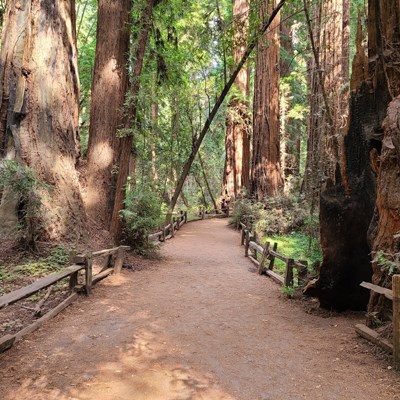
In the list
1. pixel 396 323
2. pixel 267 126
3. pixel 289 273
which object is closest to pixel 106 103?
pixel 289 273

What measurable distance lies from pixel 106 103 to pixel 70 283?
5.90 m

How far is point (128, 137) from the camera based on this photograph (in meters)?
11.4

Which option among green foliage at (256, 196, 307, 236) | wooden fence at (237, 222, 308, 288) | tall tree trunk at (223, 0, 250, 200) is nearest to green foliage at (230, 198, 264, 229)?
green foliage at (256, 196, 307, 236)

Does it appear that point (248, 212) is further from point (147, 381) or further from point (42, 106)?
point (147, 381)

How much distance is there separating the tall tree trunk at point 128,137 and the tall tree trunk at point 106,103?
1.29 ft

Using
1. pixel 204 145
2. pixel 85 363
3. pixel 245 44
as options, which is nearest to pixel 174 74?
pixel 245 44

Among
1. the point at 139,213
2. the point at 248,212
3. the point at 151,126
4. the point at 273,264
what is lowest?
the point at 273,264

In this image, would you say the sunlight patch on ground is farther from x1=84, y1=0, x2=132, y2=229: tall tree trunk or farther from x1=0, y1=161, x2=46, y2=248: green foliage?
x1=84, y1=0, x2=132, y2=229: tall tree trunk

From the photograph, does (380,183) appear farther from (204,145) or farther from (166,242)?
Answer: (204,145)

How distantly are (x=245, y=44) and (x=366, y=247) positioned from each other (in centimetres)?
858

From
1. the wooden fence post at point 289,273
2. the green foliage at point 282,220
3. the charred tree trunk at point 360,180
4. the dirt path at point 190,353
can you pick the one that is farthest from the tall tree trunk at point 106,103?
the green foliage at point 282,220

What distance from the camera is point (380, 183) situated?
5832 mm

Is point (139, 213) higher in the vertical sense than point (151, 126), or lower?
lower

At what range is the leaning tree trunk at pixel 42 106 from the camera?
939 cm
